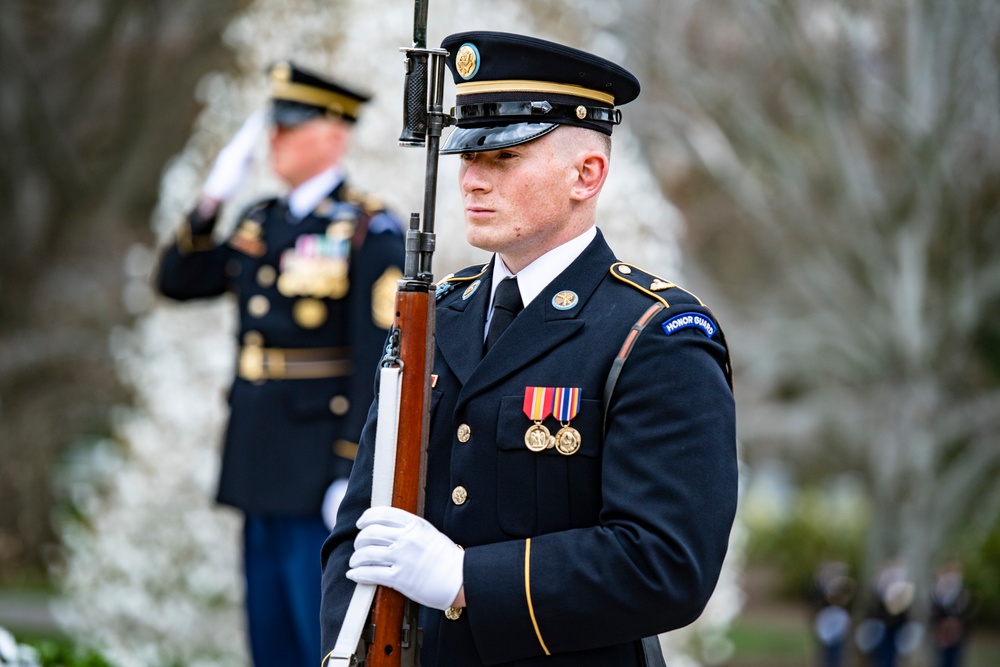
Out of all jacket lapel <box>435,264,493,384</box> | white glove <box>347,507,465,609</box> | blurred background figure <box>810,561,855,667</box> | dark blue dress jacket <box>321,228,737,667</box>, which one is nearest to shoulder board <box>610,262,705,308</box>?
dark blue dress jacket <box>321,228,737,667</box>

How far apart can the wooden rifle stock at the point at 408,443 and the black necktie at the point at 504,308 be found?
132 mm

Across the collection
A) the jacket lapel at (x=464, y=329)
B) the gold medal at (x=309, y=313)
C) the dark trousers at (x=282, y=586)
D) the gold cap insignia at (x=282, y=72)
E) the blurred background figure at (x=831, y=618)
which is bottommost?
the blurred background figure at (x=831, y=618)

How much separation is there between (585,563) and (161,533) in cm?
556

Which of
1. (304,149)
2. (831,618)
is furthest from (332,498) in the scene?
(831,618)

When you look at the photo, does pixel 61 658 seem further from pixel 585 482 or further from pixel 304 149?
pixel 585 482

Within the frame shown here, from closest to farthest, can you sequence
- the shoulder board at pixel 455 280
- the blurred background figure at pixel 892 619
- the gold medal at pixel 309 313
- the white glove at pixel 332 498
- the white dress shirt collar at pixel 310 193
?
the shoulder board at pixel 455 280, the white glove at pixel 332 498, the gold medal at pixel 309 313, the white dress shirt collar at pixel 310 193, the blurred background figure at pixel 892 619

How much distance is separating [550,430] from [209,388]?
5.20 meters

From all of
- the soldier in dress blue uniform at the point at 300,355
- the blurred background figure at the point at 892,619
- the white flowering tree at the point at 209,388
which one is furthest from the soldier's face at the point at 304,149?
the blurred background figure at the point at 892,619

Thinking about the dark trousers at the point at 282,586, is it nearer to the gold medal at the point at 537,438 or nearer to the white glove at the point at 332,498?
the white glove at the point at 332,498

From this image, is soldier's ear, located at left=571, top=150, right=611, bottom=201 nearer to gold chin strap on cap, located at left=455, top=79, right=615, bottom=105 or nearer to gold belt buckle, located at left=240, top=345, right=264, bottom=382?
gold chin strap on cap, located at left=455, top=79, right=615, bottom=105

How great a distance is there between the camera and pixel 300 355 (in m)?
4.70

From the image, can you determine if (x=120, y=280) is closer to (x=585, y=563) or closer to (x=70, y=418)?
(x=70, y=418)

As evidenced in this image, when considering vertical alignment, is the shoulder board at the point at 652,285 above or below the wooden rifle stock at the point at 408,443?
above

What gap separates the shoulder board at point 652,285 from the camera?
7.68ft
